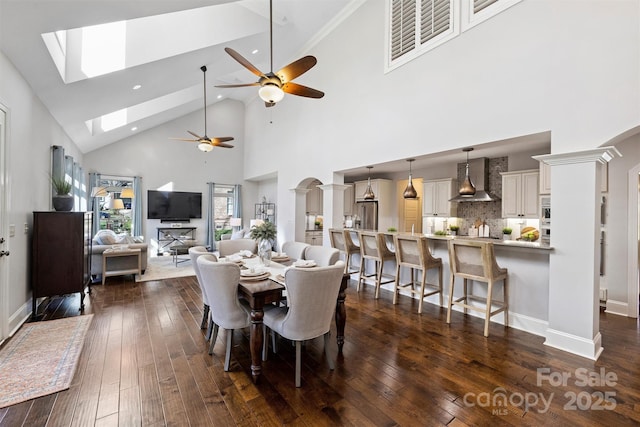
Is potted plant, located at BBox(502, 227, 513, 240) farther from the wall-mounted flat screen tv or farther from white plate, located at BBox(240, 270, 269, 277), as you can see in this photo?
the wall-mounted flat screen tv

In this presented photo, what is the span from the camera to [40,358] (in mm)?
2588

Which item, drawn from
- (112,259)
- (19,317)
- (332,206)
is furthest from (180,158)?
(19,317)

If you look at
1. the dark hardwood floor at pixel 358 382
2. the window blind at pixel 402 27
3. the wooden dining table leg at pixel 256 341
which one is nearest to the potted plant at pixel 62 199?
the dark hardwood floor at pixel 358 382

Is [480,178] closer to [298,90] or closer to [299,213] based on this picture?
[299,213]

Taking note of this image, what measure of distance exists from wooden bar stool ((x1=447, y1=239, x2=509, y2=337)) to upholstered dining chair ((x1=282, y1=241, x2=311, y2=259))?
1.93 m

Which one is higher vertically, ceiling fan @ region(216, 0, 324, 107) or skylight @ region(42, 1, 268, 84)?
skylight @ region(42, 1, 268, 84)

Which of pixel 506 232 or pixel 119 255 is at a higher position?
pixel 506 232

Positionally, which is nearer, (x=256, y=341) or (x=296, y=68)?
(x=256, y=341)

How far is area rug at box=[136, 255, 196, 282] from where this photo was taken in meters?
5.78

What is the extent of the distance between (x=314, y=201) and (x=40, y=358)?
24.8 feet

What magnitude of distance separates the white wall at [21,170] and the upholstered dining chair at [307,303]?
3.23 m

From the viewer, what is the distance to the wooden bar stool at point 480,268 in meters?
3.27

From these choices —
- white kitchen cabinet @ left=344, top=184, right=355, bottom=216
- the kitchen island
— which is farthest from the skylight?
white kitchen cabinet @ left=344, top=184, right=355, bottom=216

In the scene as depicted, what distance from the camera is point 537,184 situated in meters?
5.58
